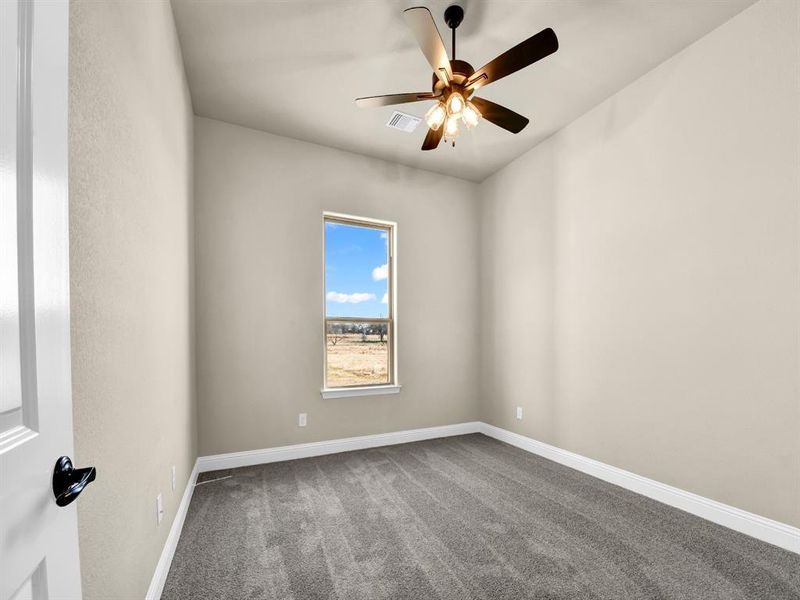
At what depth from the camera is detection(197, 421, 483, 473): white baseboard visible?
3230 millimetres

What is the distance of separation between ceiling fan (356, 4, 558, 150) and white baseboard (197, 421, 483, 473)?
2.89 m

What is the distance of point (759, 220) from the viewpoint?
7.16 feet

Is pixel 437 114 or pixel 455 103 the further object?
pixel 437 114

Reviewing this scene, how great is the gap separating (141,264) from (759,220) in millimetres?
3238

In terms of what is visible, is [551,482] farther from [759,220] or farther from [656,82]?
[656,82]

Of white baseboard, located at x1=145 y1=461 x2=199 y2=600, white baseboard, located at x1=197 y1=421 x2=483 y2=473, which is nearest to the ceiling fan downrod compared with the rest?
white baseboard, located at x1=145 y1=461 x2=199 y2=600

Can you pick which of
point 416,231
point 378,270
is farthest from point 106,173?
point 416,231

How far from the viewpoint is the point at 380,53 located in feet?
8.39

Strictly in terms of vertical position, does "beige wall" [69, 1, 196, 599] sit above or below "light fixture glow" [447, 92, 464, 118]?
below

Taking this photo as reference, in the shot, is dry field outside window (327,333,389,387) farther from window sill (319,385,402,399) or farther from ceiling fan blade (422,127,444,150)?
ceiling fan blade (422,127,444,150)

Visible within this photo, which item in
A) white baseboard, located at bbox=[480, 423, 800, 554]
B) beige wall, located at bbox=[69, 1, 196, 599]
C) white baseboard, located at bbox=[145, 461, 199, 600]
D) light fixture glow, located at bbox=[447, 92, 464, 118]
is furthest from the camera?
light fixture glow, located at bbox=[447, 92, 464, 118]

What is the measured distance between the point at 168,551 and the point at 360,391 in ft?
6.84

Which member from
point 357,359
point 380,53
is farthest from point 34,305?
point 357,359

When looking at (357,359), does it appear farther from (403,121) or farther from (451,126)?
(451,126)
